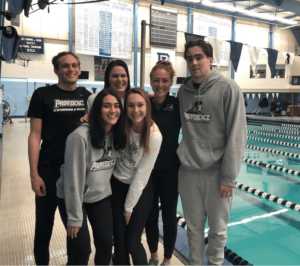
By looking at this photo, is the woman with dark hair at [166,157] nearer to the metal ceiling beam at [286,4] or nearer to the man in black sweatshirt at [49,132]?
the man in black sweatshirt at [49,132]

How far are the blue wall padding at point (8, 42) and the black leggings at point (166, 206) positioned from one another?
397cm

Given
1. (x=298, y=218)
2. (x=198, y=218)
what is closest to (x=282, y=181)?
(x=298, y=218)

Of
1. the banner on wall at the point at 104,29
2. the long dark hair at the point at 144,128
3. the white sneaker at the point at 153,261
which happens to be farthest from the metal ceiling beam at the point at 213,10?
the white sneaker at the point at 153,261

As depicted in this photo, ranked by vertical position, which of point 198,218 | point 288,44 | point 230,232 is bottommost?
point 230,232

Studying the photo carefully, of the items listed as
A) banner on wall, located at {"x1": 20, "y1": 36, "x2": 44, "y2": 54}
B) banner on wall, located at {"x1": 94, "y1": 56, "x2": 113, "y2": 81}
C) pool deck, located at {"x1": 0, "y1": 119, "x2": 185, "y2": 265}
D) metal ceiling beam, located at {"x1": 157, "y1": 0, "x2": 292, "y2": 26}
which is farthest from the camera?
metal ceiling beam, located at {"x1": 157, "y1": 0, "x2": 292, "y2": 26}

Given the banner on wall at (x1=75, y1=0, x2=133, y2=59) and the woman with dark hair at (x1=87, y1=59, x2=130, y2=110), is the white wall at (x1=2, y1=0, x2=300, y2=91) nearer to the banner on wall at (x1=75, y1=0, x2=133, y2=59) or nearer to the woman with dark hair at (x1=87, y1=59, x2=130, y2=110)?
the banner on wall at (x1=75, y1=0, x2=133, y2=59)

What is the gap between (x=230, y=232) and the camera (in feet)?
10.5

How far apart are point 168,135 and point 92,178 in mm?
658

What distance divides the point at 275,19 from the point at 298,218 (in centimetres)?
1850

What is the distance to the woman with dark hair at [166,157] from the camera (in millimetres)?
1929

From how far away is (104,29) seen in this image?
47.8 ft

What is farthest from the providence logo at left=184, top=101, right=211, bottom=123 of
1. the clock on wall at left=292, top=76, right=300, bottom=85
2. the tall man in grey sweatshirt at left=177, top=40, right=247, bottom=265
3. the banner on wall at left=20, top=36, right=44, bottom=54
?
the clock on wall at left=292, top=76, right=300, bottom=85

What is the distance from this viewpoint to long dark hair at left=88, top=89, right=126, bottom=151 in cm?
157

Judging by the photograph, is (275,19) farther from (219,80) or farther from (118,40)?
(219,80)
